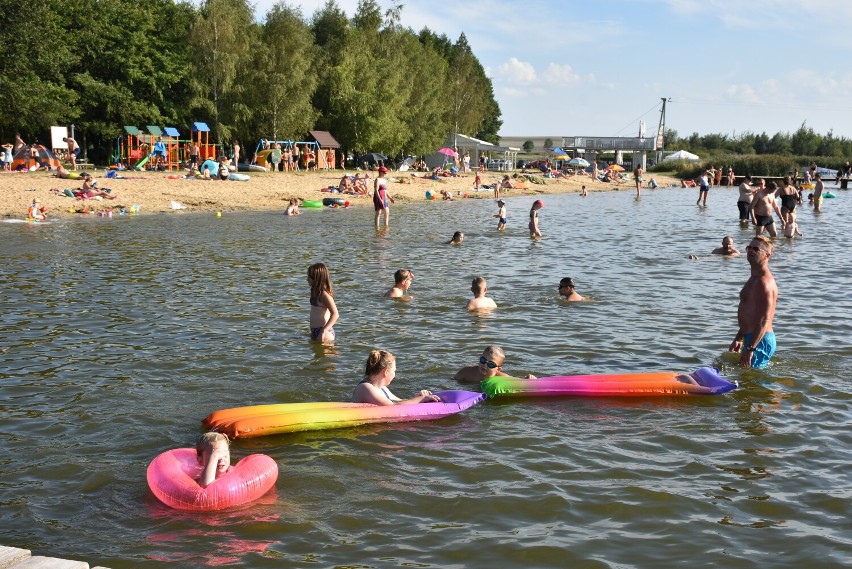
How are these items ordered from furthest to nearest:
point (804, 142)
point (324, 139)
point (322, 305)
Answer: point (804, 142) → point (324, 139) → point (322, 305)

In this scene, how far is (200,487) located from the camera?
5664 mm

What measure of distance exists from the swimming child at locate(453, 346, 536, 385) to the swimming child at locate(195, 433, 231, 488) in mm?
3287

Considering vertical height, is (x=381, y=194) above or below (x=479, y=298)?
above

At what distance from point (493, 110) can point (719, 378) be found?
88.9m

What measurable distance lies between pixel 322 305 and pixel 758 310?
4959mm

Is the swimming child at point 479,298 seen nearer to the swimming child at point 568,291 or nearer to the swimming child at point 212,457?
the swimming child at point 568,291

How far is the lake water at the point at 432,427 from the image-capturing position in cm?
530

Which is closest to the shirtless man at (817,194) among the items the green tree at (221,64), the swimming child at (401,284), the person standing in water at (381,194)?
the person standing in water at (381,194)

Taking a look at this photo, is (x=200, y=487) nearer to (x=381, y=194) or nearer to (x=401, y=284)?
(x=401, y=284)

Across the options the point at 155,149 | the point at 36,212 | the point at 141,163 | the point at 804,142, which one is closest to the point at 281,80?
the point at 155,149

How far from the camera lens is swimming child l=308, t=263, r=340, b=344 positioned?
9.98 m

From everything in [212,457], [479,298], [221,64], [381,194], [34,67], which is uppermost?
[221,64]

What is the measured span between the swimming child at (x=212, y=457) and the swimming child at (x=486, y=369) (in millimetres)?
3287

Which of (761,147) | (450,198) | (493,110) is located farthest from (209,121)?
(761,147)
